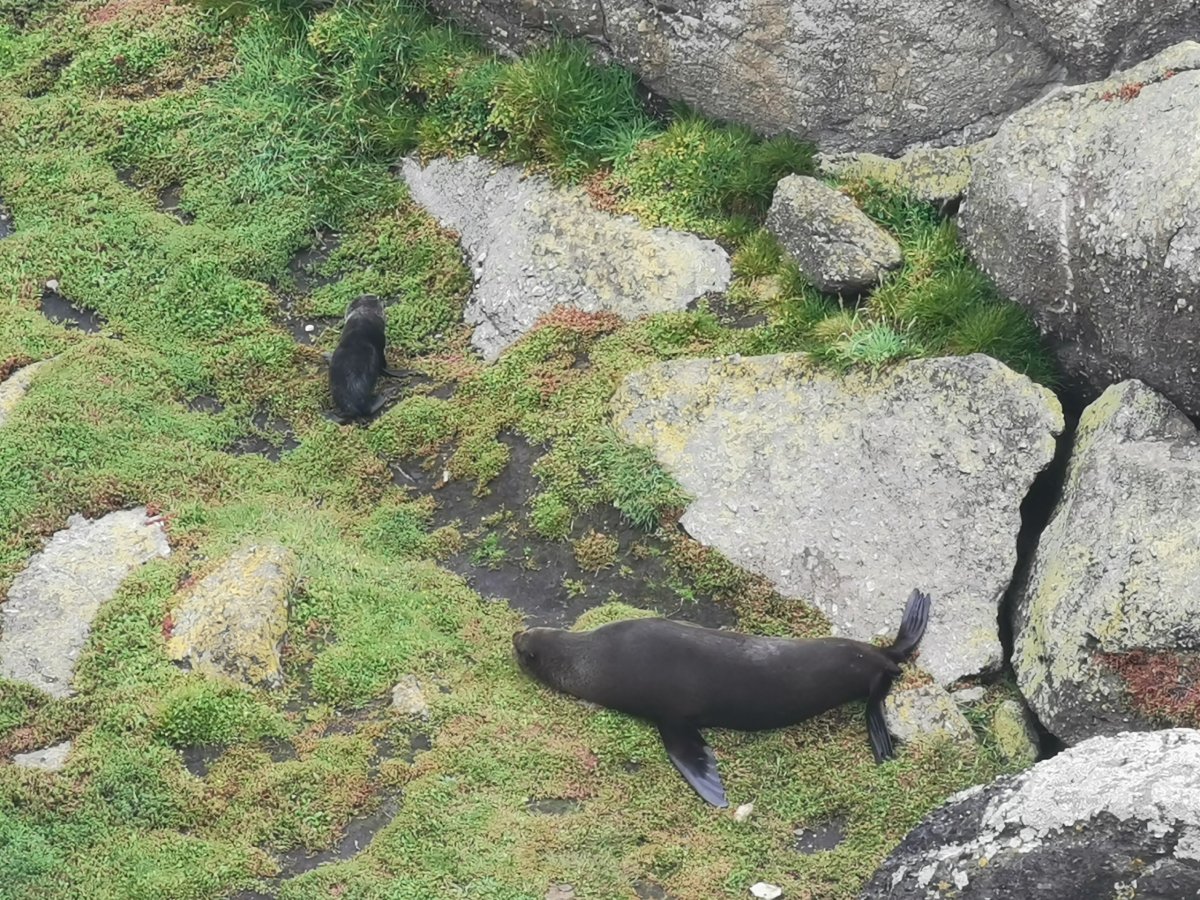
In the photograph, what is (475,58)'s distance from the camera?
13766mm

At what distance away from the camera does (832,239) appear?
11.5 metres

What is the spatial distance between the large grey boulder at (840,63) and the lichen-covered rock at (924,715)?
4.74m

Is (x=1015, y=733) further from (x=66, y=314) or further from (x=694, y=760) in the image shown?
(x=66, y=314)

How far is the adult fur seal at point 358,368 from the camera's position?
11.8 metres

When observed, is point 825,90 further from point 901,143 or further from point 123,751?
point 123,751

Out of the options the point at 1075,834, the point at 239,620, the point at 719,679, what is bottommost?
the point at 239,620

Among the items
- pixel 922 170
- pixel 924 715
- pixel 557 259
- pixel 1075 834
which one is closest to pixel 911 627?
pixel 924 715

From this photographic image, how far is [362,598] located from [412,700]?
0.92 metres

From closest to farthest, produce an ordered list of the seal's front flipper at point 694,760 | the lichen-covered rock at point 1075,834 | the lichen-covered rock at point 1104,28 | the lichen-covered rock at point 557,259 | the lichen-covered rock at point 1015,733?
the lichen-covered rock at point 1075,834 → the seal's front flipper at point 694,760 → the lichen-covered rock at point 1015,733 → the lichen-covered rock at point 1104,28 → the lichen-covered rock at point 557,259

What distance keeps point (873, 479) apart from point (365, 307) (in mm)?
4305

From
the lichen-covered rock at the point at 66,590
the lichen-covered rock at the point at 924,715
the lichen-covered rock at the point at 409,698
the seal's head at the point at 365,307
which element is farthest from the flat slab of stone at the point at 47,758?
the lichen-covered rock at the point at 924,715

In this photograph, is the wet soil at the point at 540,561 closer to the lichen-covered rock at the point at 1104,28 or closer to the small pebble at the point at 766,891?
the small pebble at the point at 766,891

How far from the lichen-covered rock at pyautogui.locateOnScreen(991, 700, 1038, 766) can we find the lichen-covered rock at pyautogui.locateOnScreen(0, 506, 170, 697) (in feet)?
17.3

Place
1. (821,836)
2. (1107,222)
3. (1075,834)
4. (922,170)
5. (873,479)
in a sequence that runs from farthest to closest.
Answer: (922,170)
(873,479)
(1107,222)
(821,836)
(1075,834)
